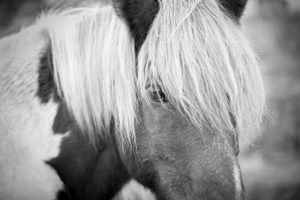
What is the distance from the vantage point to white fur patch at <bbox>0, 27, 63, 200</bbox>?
1557mm

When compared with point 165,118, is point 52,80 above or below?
above

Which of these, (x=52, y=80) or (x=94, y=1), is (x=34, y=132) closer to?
(x=52, y=80)

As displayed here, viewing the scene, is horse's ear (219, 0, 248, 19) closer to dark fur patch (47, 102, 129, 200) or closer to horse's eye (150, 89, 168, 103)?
horse's eye (150, 89, 168, 103)

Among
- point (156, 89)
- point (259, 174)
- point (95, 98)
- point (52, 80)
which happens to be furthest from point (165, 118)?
point (259, 174)

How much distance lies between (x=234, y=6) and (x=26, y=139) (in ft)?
3.97

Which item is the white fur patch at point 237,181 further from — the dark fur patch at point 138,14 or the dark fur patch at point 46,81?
the dark fur patch at point 46,81

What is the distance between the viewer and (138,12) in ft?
4.75

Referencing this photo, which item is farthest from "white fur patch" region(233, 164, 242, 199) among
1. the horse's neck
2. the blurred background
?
the blurred background

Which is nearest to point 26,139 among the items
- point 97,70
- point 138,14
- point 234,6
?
point 97,70

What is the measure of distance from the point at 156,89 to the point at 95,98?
0.33 m

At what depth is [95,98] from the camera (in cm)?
157

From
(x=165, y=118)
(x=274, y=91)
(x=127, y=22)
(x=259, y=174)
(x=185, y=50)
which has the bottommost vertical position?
(x=259, y=174)

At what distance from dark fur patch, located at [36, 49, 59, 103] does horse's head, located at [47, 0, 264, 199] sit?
5 cm

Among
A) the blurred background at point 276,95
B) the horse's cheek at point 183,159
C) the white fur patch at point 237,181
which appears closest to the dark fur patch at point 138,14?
the horse's cheek at point 183,159
